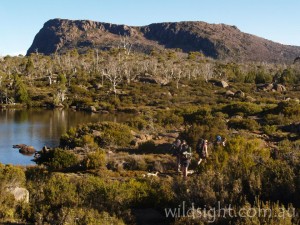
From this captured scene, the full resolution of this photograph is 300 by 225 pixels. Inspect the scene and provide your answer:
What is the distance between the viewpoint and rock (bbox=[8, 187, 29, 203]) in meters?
8.16

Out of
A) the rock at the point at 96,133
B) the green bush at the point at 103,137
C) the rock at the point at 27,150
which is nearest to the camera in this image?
the green bush at the point at 103,137

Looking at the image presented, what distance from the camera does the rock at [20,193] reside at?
816 cm

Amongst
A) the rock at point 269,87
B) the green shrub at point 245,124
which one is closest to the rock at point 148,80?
the rock at point 269,87

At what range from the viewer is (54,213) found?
7.35 m

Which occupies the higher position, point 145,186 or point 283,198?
point 283,198

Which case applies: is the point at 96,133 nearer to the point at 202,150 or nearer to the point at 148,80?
the point at 202,150

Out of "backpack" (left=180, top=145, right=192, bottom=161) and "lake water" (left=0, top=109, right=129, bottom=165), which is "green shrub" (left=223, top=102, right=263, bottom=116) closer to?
"lake water" (left=0, top=109, right=129, bottom=165)

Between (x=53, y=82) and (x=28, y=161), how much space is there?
64.1 m

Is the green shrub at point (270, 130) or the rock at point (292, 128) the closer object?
the green shrub at point (270, 130)

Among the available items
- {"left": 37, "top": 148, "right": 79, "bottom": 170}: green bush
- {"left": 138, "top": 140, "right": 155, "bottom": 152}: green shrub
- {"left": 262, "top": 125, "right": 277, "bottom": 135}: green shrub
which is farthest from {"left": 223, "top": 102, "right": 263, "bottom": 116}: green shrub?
{"left": 37, "top": 148, "right": 79, "bottom": 170}: green bush

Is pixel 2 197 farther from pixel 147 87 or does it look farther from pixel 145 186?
pixel 147 87

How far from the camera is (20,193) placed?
8.36 meters

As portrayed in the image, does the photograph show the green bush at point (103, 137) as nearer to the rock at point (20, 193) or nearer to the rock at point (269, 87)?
the rock at point (20, 193)

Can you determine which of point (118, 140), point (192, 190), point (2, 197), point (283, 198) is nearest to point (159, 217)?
point (192, 190)
